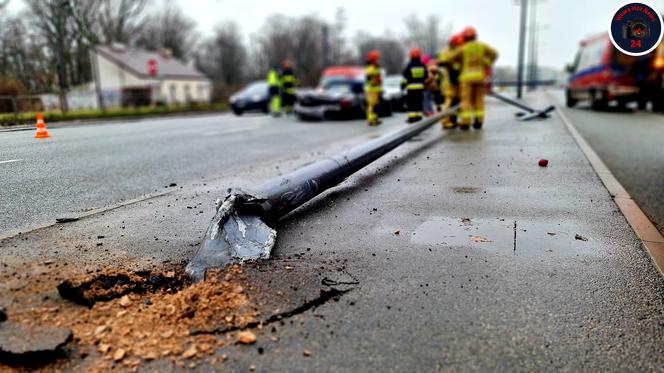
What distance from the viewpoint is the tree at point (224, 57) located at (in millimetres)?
90750

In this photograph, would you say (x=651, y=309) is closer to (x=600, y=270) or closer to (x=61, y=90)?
(x=600, y=270)

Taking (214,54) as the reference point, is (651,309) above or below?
below

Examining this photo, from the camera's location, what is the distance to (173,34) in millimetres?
82188

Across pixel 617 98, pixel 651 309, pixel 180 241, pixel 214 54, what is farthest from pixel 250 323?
pixel 214 54

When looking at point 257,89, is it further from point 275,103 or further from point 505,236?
point 505,236

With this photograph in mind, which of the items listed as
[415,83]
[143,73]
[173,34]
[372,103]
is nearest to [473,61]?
[415,83]

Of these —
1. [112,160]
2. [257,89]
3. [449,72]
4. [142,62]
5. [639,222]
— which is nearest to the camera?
[639,222]

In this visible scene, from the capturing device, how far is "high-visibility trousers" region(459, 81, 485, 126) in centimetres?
1093

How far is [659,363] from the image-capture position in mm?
2420

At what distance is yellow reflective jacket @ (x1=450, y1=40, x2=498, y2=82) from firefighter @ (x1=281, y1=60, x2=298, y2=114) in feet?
31.8

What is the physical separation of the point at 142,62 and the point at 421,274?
202ft

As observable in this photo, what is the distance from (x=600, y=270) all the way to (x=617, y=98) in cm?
1645

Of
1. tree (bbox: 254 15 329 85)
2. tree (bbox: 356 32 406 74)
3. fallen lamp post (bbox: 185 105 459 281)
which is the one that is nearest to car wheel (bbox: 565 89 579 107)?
fallen lamp post (bbox: 185 105 459 281)

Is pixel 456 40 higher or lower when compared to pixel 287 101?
higher
